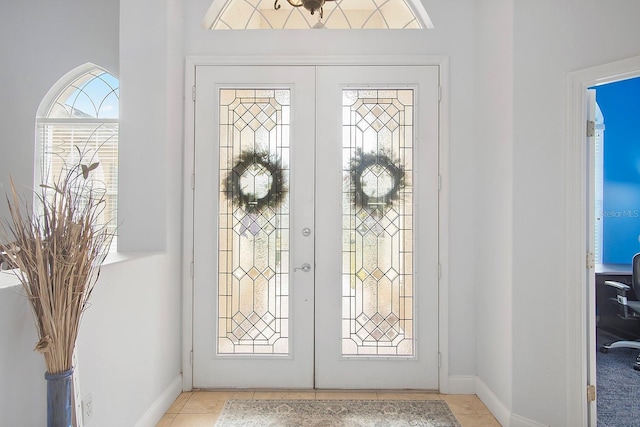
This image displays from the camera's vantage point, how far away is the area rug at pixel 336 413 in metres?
2.35

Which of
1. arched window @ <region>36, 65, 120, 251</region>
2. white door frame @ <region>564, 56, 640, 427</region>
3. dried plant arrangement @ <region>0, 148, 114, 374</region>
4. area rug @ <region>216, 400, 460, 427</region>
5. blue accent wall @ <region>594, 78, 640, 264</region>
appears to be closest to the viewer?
dried plant arrangement @ <region>0, 148, 114, 374</region>

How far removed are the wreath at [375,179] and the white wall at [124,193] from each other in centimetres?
131

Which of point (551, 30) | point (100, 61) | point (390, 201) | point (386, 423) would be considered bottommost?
point (386, 423)

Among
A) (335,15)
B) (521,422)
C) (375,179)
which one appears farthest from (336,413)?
(335,15)

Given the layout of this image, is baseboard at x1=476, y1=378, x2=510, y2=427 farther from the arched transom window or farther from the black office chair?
the arched transom window

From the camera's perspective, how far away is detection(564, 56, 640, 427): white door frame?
6.89ft

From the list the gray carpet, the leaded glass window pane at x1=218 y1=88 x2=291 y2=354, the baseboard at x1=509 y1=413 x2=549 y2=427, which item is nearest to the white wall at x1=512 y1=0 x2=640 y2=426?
the baseboard at x1=509 y1=413 x2=549 y2=427

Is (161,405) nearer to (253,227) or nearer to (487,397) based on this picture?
(253,227)

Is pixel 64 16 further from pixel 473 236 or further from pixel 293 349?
pixel 473 236

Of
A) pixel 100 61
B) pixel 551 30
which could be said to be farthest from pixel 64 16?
pixel 551 30

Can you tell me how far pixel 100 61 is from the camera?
3.22m

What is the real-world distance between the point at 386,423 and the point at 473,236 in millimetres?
1423

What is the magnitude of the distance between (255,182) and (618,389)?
316 cm

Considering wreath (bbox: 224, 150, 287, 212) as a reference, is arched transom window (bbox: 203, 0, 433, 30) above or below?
above
